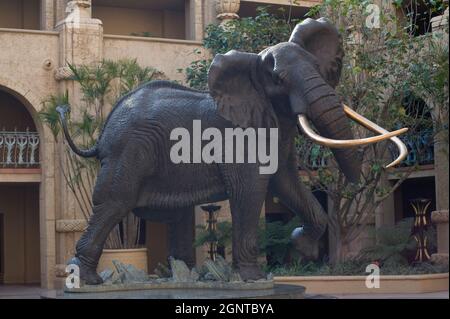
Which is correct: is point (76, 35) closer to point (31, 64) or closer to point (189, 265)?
point (31, 64)

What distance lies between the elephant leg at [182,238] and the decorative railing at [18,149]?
13859 millimetres

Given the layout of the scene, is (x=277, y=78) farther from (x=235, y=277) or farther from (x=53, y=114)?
(x=53, y=114)

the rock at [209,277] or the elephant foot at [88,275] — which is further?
the rock at [209,277]

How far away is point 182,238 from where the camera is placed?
10391 mm

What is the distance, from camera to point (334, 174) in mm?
20719

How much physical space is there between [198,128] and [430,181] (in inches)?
742

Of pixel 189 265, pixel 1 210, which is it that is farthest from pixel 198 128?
pixel 1 210

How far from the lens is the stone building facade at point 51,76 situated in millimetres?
23250

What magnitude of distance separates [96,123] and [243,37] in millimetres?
3773

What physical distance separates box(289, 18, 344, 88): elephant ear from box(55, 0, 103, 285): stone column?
44.1ft

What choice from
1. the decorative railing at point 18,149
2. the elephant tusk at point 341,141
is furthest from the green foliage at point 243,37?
the elephant tusk at point 341,141

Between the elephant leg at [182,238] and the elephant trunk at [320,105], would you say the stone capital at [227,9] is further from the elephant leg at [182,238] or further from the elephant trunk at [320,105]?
the elephant trunk at [320,105]

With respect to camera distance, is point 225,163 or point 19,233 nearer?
point 225,163

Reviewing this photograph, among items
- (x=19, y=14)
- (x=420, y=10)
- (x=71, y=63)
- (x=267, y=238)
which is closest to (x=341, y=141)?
(x=267, y=238)
